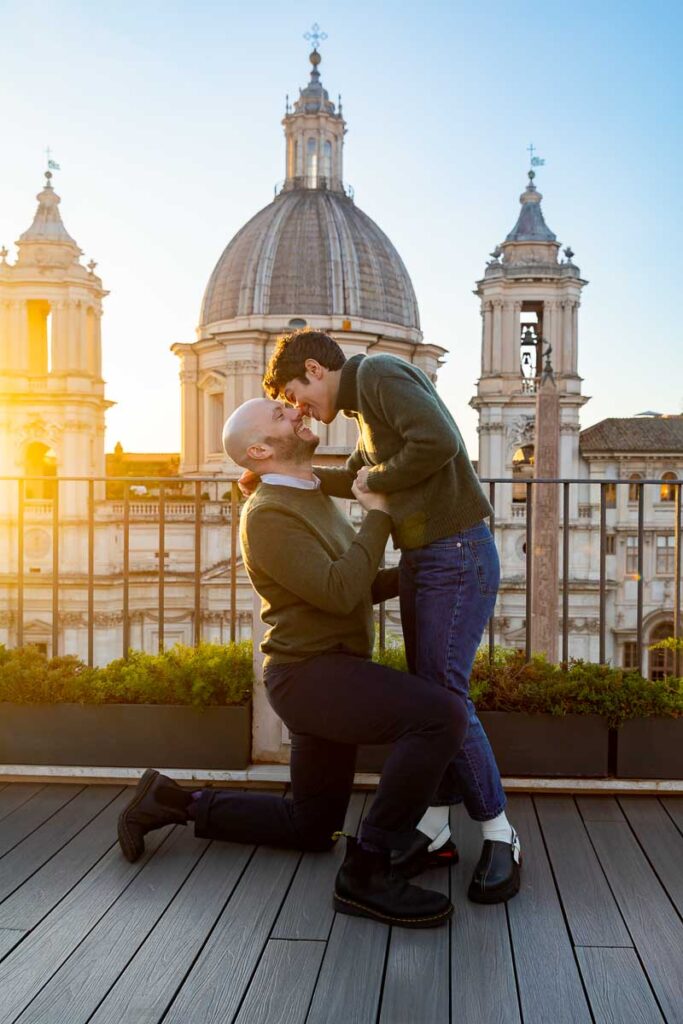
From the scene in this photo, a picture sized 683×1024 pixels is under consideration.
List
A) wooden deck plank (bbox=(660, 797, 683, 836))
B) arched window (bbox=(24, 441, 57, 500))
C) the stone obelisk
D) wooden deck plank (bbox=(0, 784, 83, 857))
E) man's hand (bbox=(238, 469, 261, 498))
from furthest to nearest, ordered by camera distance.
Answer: arched window (bbox=(24, 441, 57, 500)) < the stone obelisk < wooden deck plank (bbox=(660, 797, 683, 836)) < wooden deck plank (bbox=(0, 784, 83, 857)) < man's hand (bbox=(238, 469, 261, 498))

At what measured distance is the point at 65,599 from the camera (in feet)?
115

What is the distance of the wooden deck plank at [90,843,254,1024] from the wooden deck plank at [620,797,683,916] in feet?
4.40

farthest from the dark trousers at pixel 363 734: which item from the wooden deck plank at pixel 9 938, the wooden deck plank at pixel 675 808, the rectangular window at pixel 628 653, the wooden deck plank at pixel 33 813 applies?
the rectangular window at pixel 628 653

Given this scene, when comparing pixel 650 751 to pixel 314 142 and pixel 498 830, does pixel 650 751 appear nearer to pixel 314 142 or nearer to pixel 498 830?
pixel 498 830

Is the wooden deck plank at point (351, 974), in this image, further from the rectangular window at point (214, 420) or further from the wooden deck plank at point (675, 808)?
the rectangular window at point (214, 420)

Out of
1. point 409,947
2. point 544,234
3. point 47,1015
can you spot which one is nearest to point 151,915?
point 47,1015

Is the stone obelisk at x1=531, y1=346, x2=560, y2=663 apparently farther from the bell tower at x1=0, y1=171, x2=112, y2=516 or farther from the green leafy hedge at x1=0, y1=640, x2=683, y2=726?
the green leafy hedge at x1=0, y1=640, x2=683, y2=726

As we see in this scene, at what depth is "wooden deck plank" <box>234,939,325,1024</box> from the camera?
A: 2297 millimetres

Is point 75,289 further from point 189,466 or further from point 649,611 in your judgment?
point 649,611

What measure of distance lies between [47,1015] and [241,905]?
28.3 inches

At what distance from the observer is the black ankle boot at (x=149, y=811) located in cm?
321

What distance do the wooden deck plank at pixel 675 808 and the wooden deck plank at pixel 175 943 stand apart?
1.55 meters

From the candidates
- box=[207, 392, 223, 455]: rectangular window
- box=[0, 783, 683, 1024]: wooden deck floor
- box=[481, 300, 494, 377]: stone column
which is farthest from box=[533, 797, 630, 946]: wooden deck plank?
box=[207, 392, 223, 455]: rectangular window

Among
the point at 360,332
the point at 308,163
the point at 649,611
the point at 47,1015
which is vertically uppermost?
the point at 308,163
